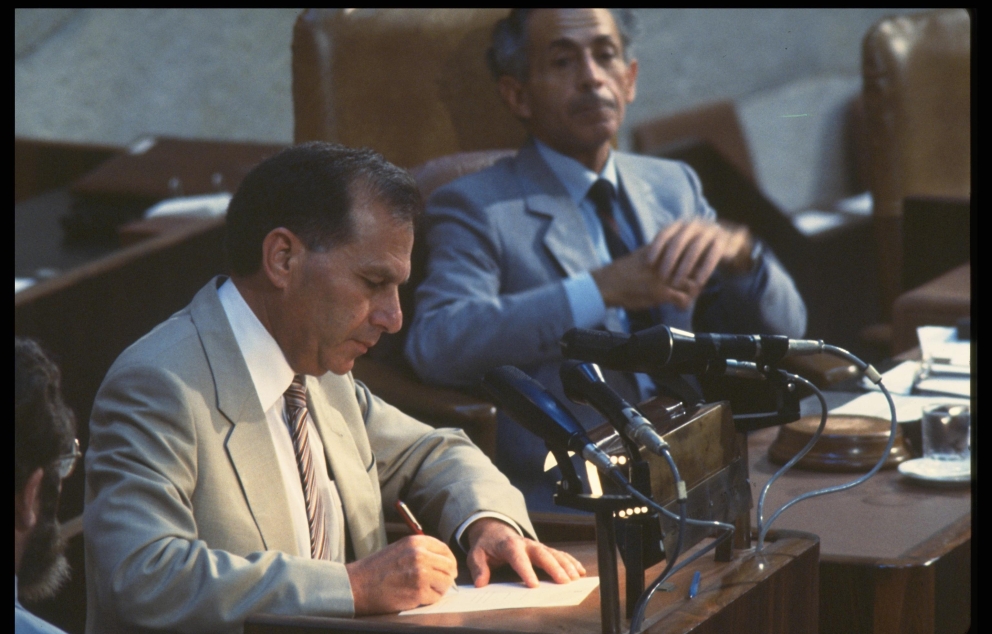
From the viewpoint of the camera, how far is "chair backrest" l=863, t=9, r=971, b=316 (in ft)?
13.1

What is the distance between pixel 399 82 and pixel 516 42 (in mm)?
306

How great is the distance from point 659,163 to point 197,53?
7.66 feet

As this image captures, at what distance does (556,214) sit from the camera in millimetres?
2711

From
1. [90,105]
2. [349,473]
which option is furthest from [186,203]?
[349,473]

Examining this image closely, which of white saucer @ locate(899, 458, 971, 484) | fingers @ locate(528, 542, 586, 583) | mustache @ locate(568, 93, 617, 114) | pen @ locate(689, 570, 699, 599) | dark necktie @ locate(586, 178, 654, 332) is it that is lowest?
white saucer @ locate(899, 458, 971, 484)

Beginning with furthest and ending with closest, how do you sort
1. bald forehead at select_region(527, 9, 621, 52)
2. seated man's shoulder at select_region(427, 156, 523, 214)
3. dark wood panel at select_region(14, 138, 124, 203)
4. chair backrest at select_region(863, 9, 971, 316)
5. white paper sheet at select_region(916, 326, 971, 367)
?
dark wood panel at select_region(14, 138, 124, 203)
chair backrest at select_region(863, 9, 971, 316)
bald forehead at select_region(527, 9, 621, 52)
seated man's shoulder at select_region(427, 156, 523, 214)
white paper sheet at select_region(916, 326, 971, 367)

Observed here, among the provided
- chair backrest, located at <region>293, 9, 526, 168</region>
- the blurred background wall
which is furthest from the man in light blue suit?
the blurred background wall

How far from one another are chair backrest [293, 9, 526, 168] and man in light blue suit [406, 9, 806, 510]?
0.61 ft

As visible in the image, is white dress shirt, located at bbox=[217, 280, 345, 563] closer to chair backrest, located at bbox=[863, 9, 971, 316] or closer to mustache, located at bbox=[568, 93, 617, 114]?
mustache, located at bbox=[568, 93, 617, 114]

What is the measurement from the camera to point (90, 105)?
4570mm

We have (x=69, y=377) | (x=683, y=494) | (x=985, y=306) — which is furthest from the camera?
(x=69, y=377)

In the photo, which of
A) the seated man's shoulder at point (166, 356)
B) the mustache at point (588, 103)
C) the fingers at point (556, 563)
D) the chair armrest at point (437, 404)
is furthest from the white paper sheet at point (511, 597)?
the mustache at point (588, 103)

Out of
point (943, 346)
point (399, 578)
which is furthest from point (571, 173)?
point (399, 578)

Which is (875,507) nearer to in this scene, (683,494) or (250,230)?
(683,494)
